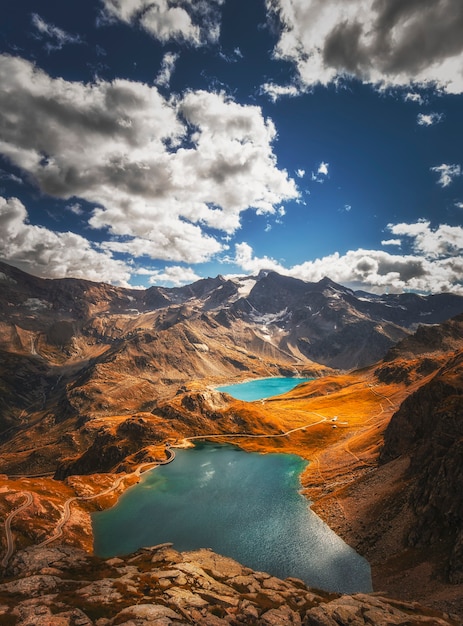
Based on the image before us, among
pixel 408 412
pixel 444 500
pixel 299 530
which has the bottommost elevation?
pixel 299 530

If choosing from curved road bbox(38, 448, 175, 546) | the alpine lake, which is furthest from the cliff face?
curved road bbox(38, 448, 175, 546)

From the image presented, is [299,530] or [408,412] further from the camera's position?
A: [408,412]

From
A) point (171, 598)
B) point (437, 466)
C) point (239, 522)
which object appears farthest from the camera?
point (239, 522)

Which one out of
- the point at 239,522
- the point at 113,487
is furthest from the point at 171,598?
the point at 113,487

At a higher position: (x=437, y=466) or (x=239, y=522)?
(x=437, y=466)

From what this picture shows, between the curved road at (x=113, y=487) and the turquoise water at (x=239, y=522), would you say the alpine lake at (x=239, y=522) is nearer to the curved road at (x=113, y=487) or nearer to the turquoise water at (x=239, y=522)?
the turquoise water at (x=239, y=522)


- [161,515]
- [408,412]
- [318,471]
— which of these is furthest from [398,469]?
[161,515]

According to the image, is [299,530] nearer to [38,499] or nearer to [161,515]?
[161,515]

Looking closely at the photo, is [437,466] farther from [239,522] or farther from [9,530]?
[9,530]
